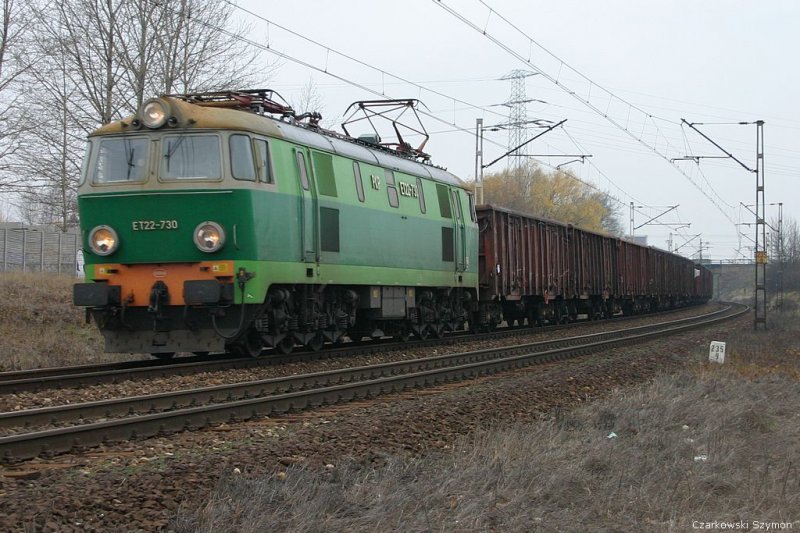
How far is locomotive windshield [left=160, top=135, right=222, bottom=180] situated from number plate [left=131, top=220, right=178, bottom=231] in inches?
25.5

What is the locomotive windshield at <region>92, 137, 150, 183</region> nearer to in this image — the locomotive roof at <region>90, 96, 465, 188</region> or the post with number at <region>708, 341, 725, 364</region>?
the locomotive roof at <region>90, 96, 465, 188</region>

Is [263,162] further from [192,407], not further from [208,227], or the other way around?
[192,407]

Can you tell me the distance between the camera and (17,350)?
51.0 ft

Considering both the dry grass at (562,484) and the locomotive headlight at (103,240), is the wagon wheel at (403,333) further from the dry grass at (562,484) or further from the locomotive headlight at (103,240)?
the dry grass at (562,484)

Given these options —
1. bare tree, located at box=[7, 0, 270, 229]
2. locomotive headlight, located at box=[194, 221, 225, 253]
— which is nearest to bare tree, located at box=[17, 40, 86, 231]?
bare tree, located at box=[7, 0, 270, 229]

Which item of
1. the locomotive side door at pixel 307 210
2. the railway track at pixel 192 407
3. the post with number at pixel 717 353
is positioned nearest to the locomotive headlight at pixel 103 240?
the locomotive side door at pixel 307 210

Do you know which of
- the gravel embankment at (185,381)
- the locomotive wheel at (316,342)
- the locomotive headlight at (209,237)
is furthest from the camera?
the locomotive wheel at (316,342)

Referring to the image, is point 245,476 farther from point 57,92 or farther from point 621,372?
point 57,92

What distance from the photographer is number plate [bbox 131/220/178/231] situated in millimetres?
12463

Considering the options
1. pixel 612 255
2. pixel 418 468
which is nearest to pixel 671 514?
pixel 418 468

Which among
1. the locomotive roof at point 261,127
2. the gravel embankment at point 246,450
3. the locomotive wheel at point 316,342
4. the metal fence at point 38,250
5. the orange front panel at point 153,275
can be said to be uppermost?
the locomotive roof at point 261,127

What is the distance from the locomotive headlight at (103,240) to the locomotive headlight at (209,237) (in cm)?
125

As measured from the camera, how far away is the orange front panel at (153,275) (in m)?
12.3

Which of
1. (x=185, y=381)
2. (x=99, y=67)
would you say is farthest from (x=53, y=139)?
(x=185, y=381)
